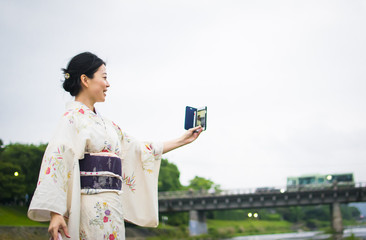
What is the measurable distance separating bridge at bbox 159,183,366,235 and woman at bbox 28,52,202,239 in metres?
38.1

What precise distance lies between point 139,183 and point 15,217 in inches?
1212

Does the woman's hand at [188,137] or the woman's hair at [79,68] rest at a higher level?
the woman's hair at [79,68]

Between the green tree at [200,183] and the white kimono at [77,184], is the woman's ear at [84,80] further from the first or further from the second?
the green tree at [200,183]

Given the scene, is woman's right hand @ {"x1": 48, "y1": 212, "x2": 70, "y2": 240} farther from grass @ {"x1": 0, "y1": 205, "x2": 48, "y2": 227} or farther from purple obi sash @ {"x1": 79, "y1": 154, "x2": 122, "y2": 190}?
grass @ {"x1": 0, "y1": 205, "x2": 48, "y2": 227}

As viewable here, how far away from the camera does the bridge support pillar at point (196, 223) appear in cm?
4072

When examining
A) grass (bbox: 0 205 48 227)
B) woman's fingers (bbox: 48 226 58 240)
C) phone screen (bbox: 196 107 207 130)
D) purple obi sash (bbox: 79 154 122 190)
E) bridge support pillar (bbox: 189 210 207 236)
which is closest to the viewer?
woman's fingers (bbox: 48 226 58 240)

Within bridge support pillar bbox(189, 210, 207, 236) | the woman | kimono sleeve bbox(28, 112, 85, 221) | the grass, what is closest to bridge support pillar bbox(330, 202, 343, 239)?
bridge support pillar bbox(189, 210, 207, 236)

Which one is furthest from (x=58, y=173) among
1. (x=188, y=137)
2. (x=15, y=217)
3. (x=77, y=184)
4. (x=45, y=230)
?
(x=15, y=217)

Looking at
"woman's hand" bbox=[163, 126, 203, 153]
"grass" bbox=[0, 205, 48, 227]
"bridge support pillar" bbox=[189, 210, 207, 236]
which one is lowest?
"bridge support pillar" bbox=[189, 210, 207, 236]

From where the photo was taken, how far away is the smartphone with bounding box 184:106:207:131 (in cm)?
339

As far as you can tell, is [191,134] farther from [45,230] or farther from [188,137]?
[45,230]

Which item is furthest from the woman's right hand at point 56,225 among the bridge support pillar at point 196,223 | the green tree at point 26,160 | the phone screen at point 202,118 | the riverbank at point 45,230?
the bridge support pillar at point 196,223

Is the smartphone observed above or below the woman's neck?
below

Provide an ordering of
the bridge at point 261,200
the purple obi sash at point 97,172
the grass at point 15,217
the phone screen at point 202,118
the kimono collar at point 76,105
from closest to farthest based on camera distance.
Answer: the purple obi sash at point 97,172, the kimono collar at point 76,105, the phone screen at point 202,118, the grass at point 15,217, the bridge at point 261,200
